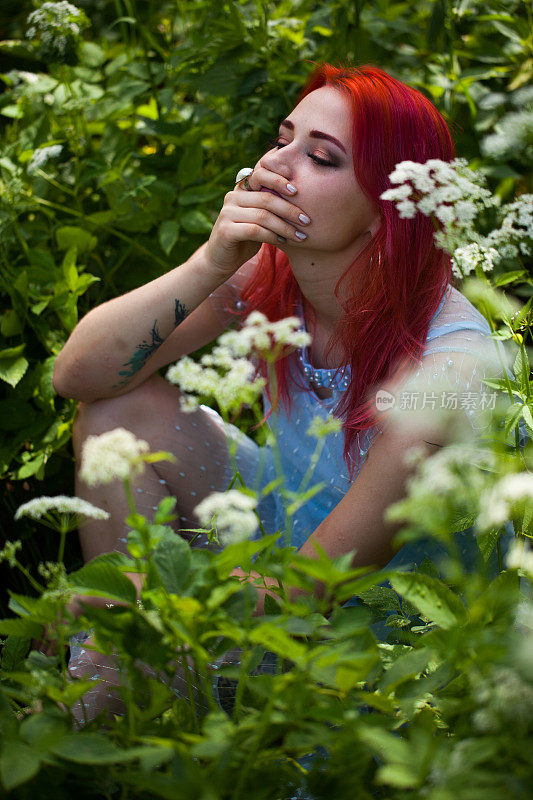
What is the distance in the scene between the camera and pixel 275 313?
1.54 metres

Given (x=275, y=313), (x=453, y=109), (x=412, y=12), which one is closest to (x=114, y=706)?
(x=275, y=313)

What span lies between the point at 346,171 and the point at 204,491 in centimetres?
71

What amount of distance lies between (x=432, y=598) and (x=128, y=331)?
856 mm

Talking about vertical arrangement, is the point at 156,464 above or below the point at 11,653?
below

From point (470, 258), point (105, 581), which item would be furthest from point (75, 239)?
point (105, 581)

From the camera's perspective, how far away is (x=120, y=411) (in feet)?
4.87

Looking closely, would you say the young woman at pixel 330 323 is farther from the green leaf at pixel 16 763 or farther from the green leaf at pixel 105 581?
the green leaf at pixel 16 763

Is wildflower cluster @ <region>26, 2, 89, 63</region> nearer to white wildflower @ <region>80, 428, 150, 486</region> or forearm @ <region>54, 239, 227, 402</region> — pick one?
forearm @ <region>54, 239, 227, 402</region>

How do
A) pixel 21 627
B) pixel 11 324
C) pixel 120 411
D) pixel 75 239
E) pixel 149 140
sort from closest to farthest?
pixel 21 627 → pixel 120 411 → pixel 11 324 → pixel 75 239 → pixel 149 140

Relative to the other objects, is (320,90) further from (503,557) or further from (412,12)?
(412,12)

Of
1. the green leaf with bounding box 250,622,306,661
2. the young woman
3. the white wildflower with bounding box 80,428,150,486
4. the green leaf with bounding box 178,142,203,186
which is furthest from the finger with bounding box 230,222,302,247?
the green leaf with bounding box 250,622,306,661

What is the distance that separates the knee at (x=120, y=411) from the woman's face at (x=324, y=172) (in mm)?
452

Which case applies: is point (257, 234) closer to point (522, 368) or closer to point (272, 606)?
point (522, 368)

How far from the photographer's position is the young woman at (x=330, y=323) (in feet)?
3.83
